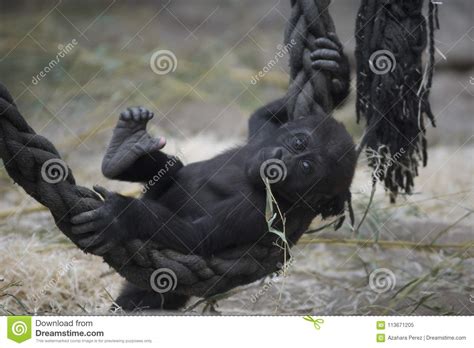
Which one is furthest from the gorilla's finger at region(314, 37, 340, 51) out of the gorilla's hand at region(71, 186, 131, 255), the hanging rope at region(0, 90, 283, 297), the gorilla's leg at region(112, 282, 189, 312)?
the gorilla's leg at region(112, 282, 189, 312)

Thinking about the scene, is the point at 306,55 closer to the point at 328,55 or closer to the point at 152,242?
the point at 328,55

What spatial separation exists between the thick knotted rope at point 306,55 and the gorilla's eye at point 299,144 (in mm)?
102

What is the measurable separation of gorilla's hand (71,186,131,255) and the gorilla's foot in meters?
0.25

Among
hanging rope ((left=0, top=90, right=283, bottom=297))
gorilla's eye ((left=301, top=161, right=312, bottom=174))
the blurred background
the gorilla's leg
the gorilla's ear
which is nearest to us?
hanging rope ((left=0, top=90, right=283, bottom=297))

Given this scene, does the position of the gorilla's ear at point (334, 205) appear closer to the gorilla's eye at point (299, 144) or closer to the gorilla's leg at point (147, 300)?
the gorilla's eye at point (299, 144)

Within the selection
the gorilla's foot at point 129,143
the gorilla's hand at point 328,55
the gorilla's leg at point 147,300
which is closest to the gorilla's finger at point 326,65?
the gorilla's hand at point 328,55

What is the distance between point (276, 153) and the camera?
98.7 inches

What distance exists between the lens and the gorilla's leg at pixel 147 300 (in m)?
2.74

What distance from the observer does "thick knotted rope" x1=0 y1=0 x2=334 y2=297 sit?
2.02 m

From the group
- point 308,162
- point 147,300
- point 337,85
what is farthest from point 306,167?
point 147,300

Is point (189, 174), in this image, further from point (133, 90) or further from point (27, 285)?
point (133, 90)

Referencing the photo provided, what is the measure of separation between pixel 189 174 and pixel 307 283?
103 cm

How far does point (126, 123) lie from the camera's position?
2537mm

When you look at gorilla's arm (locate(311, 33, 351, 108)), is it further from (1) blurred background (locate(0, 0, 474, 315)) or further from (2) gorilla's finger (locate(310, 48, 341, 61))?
(1) blurred background (locate(0, 0, 474, 315))
